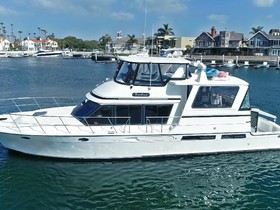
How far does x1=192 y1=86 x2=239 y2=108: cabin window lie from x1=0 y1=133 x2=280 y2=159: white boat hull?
5.10 feet

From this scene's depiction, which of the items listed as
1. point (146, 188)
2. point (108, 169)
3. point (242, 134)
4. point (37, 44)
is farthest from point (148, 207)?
point (37, 44)

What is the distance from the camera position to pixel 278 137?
13.6 meters

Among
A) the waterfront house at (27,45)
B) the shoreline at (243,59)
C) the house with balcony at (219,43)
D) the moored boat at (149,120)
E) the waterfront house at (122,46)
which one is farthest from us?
the waterfront house at (27,45)

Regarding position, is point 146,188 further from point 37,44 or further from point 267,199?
point 37,44

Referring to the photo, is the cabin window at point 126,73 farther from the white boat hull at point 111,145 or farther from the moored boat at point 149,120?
the white boat hull at point 111,145

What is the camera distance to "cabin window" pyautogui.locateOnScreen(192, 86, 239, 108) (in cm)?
1294

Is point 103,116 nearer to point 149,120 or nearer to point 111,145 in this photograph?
point 111,145

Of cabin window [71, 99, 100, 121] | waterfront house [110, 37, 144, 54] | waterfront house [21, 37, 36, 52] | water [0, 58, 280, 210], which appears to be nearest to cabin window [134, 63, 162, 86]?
cabin window [71, 99, 100, 121]

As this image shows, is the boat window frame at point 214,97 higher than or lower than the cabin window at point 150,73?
lower

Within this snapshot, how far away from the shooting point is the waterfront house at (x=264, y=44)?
289 feet

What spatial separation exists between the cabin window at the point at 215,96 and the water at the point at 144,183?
2303mm

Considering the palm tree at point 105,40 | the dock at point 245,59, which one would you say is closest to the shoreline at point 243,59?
the dock at point 245,59

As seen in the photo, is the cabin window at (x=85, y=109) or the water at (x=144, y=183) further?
the cabin window at (x=85, y=109)

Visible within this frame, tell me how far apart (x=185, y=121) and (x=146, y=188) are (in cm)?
346
